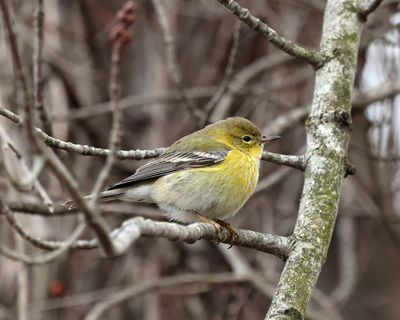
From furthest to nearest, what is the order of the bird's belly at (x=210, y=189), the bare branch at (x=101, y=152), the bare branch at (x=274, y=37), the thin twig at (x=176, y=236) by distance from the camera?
the bird's belly at (x=210, y=189), the bare branch at (x=274, y=37), the bare branch at (x=101, y=152), the thin twig at (x=176, y=236)

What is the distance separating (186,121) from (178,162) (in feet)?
8.45

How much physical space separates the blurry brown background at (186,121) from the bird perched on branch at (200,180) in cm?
132

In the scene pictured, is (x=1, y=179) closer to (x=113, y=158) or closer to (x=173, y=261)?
(x=173, y=261)

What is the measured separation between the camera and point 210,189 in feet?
14.8

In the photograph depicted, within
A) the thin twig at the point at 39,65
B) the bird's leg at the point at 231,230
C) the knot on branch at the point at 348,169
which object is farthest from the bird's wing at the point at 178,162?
the knot on branch at the point at 348,169

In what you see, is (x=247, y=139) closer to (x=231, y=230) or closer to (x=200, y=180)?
(x=200, y=180)

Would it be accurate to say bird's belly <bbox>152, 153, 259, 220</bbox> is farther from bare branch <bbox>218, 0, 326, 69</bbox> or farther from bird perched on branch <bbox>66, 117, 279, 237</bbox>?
bare branch <bbox>218, 0, 326, 69</bbox>

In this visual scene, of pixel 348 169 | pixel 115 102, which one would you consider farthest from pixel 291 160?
pixel 115 102

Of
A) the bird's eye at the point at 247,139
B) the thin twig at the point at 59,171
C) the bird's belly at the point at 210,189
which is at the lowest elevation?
the thin twig at the point at 59,171

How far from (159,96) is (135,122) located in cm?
88

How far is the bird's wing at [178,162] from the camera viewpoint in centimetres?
473

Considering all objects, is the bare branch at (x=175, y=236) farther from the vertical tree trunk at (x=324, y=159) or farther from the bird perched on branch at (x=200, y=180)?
the bird perched on branch at (x=200, y=180)

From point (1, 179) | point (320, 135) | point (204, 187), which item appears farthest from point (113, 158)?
point (1, 179)

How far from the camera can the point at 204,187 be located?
4523 millimetres
